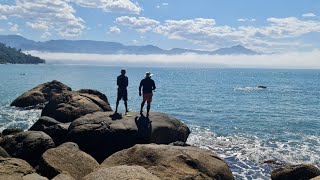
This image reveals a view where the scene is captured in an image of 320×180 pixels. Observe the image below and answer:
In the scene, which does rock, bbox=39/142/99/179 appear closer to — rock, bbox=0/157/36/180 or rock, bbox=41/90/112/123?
rock, bbox=0/157/36/180

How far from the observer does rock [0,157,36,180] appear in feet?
40.3

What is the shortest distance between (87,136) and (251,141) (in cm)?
1531

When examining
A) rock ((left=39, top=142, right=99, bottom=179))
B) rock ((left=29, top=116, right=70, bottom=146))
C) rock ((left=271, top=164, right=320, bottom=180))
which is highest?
rock ((left=39, top=142, right=99, bottom=179))

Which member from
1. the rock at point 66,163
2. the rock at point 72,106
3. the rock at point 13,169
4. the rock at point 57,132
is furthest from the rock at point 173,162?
the rock at point 72,106

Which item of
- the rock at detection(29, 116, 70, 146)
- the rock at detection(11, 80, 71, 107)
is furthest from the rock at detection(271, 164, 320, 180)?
the rock at detection(11, 80, 71, 107)

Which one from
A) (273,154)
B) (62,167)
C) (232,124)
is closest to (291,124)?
(232,124)

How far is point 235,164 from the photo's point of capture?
23703mm

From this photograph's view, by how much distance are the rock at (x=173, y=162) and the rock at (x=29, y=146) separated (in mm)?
5344

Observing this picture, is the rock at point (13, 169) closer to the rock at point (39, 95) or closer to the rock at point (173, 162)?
the rock at point (173, 162)

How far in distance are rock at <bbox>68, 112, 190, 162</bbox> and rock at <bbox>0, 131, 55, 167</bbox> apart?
7.84ft

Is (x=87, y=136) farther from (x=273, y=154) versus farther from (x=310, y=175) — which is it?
(x=273, y=154)

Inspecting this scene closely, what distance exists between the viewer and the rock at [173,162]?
44.0 feet

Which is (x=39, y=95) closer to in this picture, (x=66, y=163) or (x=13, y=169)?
(x=66, y=163)

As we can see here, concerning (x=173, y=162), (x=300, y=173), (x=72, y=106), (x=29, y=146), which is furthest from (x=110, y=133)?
(x=300, y=173)
